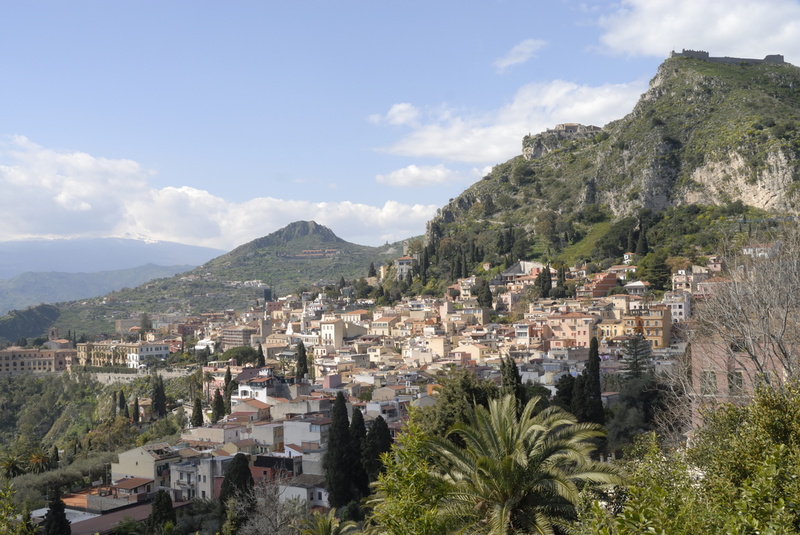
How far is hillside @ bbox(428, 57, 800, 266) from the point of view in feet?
218

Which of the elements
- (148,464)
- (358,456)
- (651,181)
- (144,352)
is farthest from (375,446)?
(651,181)

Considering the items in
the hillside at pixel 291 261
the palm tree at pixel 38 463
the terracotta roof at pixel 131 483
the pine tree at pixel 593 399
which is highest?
the hillside at pixel 291 261

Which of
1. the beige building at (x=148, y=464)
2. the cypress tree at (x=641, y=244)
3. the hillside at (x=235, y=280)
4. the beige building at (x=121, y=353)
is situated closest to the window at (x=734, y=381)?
the beige building at (x=148, y=464)

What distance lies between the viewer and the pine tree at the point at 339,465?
23.4 metres

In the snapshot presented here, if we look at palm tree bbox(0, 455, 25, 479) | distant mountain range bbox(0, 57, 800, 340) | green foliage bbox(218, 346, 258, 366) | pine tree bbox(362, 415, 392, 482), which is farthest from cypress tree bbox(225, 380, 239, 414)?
distant mountain range bbox(0, 57, 800, 340)

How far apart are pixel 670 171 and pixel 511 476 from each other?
233 ft

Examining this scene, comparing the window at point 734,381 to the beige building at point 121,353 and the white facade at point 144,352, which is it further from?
the beige building at point 121,353

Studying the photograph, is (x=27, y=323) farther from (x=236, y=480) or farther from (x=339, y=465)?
(x=339, y=465)

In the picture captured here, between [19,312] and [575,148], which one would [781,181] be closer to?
[575,148]

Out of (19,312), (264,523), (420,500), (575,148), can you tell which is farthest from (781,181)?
(19,312)

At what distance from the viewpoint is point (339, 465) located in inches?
936

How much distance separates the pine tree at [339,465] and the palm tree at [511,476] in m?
13.8

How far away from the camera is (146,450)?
93.3 feet

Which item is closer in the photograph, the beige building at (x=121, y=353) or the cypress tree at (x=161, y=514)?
the cypress tree at (x=161, y=514)
